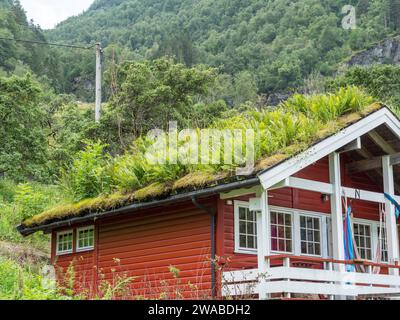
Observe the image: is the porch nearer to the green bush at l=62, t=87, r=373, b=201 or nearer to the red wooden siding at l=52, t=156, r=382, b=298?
the red wooden siding at l=52, t=156, r=382, b=298

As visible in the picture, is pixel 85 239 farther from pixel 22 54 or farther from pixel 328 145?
pixel 22 54

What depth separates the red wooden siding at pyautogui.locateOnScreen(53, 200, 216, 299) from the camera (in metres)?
13.3

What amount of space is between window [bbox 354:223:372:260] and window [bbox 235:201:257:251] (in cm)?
330

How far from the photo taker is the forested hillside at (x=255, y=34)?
97.2 metres

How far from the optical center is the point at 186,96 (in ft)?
106

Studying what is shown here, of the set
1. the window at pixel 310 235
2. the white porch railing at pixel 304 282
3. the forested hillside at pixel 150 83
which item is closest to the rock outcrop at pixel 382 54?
the forested hillside at pixel 150 83

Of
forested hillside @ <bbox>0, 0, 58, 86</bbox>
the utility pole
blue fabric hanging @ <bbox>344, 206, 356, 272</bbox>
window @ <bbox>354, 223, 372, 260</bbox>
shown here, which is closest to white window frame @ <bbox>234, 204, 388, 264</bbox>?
window @ <bbox>354, 223, 372, 260</bbox>

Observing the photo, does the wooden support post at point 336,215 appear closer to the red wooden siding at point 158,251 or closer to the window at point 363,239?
the red wooden siding at point 158,251

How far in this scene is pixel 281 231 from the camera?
46.3 feet

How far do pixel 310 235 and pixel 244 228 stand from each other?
195cm
